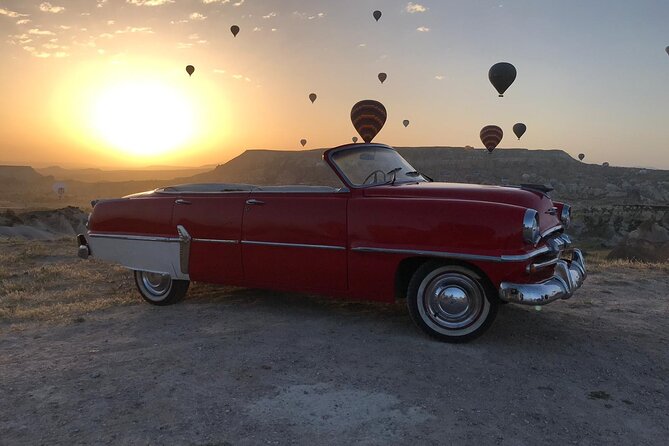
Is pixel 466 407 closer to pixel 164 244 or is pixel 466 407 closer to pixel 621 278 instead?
pixel 164 244

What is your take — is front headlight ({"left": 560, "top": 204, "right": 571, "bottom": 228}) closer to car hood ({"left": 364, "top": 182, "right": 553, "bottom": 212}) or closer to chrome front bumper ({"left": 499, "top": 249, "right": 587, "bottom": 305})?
car hood ({"left": 364, "top": 182, "right": 553, "bottom": 212})

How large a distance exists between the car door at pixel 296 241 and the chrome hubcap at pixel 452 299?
0.79 m

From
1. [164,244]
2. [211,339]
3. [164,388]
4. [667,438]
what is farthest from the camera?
[164,244]

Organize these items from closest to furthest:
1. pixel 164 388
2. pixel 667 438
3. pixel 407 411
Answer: pixel 667 438 < pixel 407 411 < pixel 164 388

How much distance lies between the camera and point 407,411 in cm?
311

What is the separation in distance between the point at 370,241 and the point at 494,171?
92037 mm

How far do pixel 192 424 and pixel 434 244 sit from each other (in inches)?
88.5

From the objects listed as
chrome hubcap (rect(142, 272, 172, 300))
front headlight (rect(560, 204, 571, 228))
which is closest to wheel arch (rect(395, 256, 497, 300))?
front headlight (rect(560, 204, 571, 228))

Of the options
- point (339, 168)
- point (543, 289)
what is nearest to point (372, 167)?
point (339, 168)

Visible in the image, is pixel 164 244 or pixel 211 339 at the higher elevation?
pixel 164 244

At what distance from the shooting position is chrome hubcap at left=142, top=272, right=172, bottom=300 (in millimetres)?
5676

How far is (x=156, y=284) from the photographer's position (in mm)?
5754

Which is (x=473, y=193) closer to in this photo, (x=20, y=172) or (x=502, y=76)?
(x=502, y=76)

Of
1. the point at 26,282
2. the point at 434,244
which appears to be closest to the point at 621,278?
the point at 434,244
